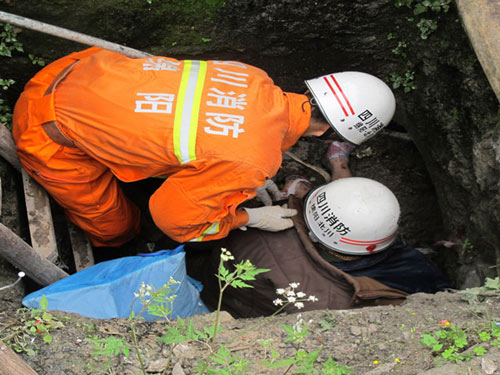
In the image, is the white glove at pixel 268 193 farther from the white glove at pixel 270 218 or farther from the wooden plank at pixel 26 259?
the wooden plank at pixel 26 259

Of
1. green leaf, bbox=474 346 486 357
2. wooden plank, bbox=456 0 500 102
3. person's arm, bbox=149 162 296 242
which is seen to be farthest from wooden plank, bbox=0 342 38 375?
wooden plank, bbox=456 0 500 102

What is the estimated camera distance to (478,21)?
241 centimetres

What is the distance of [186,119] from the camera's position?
233 centimetres

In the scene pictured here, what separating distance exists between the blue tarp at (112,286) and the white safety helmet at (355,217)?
1.01m

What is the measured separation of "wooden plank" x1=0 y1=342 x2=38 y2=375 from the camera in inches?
67.5

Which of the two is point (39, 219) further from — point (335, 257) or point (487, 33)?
point (487, 33)

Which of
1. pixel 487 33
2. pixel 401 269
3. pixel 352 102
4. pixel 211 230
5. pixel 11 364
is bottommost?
pixel 401 269

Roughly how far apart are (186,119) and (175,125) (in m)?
0.06

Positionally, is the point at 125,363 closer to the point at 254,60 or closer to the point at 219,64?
the point at 219,64

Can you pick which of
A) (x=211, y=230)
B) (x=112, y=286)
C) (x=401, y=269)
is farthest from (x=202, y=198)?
(x=401, y=269)

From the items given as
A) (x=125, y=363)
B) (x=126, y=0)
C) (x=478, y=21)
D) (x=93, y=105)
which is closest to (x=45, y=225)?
(x=93, y=105)

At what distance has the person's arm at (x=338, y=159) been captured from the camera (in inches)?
155

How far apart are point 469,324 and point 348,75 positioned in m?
1.60

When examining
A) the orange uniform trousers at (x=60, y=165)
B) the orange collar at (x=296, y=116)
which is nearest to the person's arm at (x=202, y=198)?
the orange collar at (x=296, y=116)
